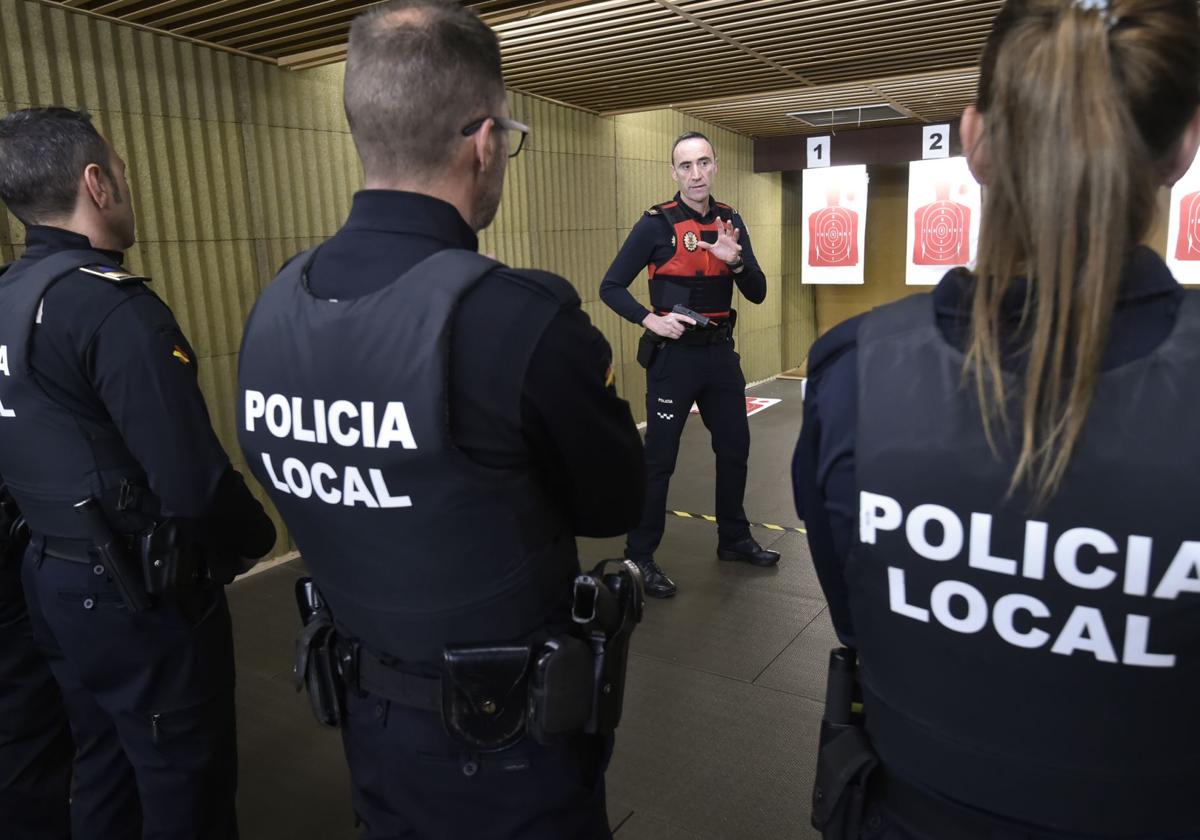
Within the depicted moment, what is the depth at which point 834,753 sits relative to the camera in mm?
926

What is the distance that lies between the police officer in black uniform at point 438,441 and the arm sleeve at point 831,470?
30 centimetres

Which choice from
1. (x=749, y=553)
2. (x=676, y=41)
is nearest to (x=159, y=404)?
(x=749, y=553)

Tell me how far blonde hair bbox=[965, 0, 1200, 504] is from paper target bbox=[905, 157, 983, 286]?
7197mm

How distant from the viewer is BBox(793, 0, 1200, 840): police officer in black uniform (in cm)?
68

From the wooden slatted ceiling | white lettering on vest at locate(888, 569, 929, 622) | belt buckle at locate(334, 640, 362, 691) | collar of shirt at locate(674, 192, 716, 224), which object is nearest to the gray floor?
belt buckle at locate(334, 640, 362, 691)

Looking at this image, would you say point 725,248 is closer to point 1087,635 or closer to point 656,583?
point 656,583

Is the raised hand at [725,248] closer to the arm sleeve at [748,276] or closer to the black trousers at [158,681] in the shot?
the arm sleeve at [748,276]

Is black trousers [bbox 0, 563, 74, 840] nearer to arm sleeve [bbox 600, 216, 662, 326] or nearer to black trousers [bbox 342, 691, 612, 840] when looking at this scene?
black trousers [bbox 342, 691, 612, 840]

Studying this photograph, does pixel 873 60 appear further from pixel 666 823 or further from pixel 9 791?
pixel 9 791

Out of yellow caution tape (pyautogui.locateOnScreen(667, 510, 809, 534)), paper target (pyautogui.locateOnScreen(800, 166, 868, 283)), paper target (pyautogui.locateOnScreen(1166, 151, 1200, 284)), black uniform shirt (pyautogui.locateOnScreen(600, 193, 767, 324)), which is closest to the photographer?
black uniform shirt (pyautogui.locateOnScreen(600, 193, 767, 324))

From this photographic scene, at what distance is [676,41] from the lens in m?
3.87

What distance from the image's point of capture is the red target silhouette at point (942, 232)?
7.45m

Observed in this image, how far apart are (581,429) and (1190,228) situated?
736cm

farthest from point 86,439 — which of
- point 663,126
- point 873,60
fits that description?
point 663,126
